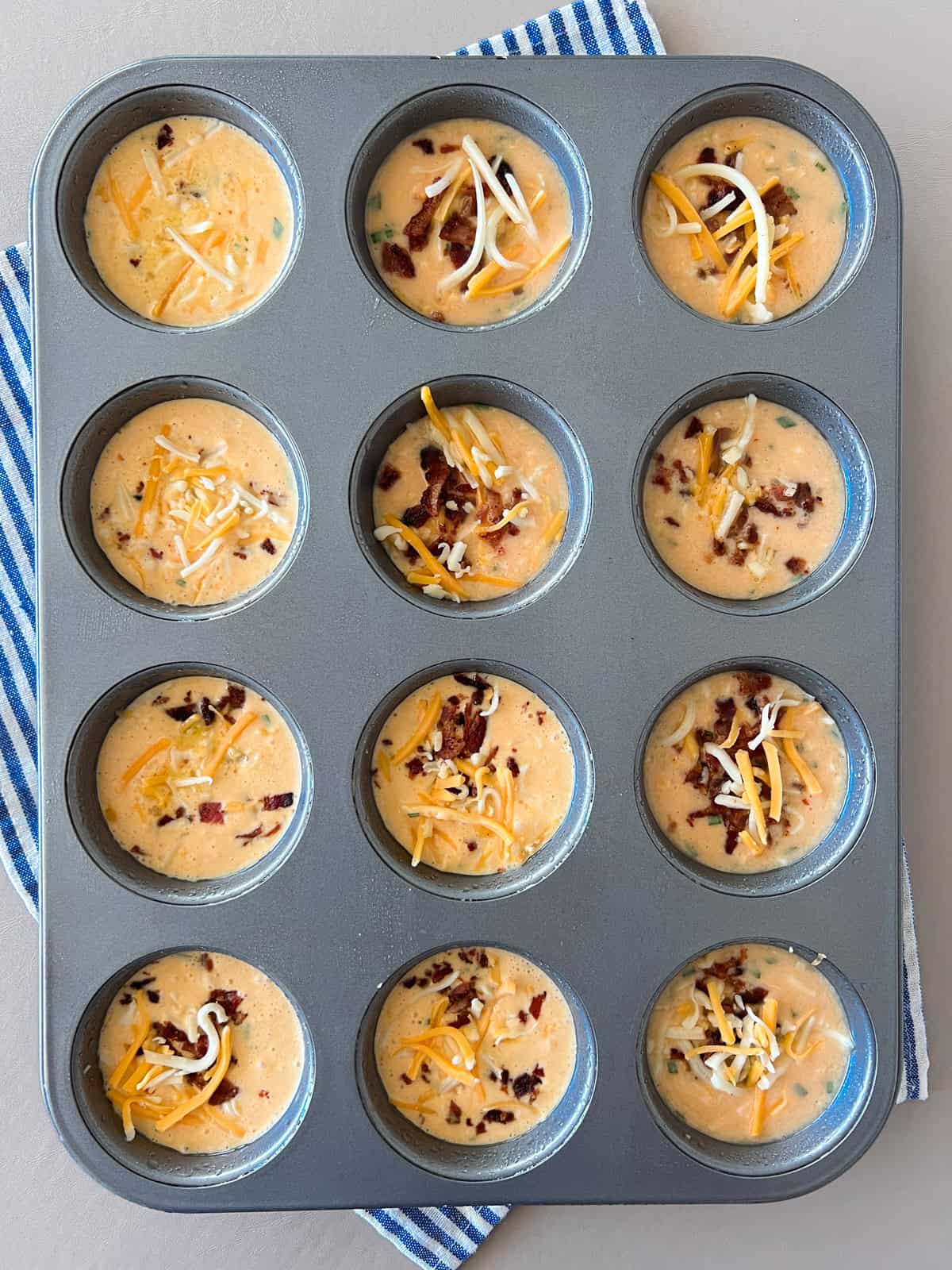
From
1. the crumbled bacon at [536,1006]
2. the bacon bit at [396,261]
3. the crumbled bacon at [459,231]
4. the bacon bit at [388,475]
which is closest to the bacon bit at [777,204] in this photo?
the crumbled bacon at [459,231]

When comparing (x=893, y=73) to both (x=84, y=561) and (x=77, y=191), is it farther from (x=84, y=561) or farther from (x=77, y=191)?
(x=84, y=561)

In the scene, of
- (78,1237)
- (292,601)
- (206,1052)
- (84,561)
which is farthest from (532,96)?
(78,1237)

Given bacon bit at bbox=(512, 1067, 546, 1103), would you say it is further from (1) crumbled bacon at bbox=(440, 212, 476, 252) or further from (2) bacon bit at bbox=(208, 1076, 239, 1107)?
(1) crumbled bacon at bbox=(440, 212, 476, 252)

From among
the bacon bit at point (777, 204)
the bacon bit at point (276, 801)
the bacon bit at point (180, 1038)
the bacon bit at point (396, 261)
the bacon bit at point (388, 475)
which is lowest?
the bacon bit at point (180, 1038)

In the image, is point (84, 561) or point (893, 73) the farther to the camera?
point (893, 73)

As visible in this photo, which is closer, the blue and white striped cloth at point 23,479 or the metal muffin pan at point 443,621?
the metal muffin pan at point 443,621

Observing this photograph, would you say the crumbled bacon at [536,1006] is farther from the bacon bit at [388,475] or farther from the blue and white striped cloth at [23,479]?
the bacon bit at [388,475]
